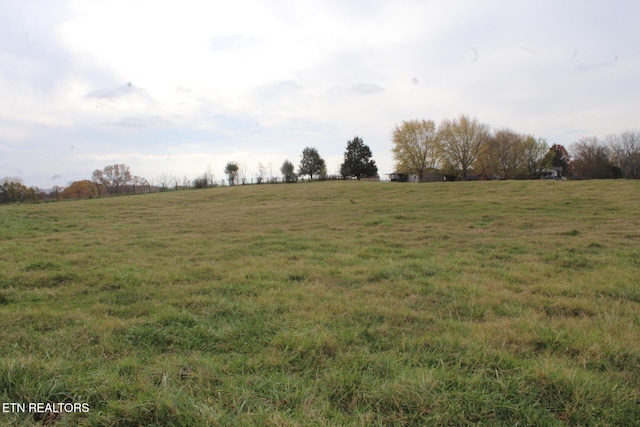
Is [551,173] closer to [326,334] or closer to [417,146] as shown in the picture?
[417,146]

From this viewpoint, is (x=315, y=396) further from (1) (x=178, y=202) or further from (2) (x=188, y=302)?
(1) (x=178, y=202)

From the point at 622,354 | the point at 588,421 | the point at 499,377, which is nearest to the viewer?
the point at 588,421

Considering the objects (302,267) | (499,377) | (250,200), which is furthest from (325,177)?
(499,377)

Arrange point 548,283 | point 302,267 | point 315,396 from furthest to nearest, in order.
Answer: point 302,267 < point 548,283 < point 315,396

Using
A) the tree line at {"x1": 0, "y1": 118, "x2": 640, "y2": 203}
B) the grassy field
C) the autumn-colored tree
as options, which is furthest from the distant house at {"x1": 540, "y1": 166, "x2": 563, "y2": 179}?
the grassy field

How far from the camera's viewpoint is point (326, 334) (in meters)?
3.21

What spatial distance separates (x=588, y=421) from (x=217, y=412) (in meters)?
2.23

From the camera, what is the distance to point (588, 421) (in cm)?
214

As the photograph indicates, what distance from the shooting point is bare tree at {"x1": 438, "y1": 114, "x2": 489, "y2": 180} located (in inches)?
2050

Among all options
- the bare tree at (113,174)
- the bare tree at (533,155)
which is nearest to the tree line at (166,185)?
the bare tree at (113,174)

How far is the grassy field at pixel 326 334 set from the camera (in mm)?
2248

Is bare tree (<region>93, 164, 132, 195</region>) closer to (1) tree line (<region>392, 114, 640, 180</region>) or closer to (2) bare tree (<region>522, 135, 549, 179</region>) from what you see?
(1) tree line (<region>392, 114, 640, 180</region>)

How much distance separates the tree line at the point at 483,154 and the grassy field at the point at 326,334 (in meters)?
47.2

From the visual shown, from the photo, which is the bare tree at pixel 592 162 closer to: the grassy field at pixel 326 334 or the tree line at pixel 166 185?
the tree line at pixel 166 185
